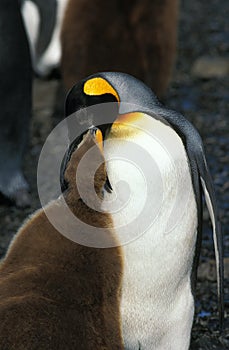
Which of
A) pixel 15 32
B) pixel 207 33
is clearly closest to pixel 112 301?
pixel 15 32

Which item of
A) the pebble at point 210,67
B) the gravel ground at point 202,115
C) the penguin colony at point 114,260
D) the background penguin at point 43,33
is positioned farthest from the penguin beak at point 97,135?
the pebble at point 210,67

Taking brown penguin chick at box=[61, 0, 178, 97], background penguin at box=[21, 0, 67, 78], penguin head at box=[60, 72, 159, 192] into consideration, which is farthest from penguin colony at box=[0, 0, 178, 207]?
penguin head at box=[60, 72, 159, 192]

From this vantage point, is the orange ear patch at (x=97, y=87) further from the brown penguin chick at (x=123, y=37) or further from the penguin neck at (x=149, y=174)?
the brown penguin chick at (x=123, y=37)

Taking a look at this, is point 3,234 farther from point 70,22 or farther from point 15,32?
point 70,22

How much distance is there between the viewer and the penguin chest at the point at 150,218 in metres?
2.26

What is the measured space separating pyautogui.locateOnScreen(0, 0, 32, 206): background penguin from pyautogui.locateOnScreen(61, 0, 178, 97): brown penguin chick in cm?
42

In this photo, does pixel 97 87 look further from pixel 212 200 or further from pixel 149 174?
pixel 212 200

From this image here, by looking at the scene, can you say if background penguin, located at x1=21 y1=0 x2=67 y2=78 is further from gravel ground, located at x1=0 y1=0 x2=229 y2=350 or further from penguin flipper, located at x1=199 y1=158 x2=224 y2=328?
penguin flipper, located at x1=199 y1=158 x2=224 y2=328

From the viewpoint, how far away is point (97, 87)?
2318 millimetres

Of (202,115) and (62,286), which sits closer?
(62,286)

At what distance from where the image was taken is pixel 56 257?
2.11 metres

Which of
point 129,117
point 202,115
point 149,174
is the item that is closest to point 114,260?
point 149,174

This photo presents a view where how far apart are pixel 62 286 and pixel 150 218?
33 centimetres

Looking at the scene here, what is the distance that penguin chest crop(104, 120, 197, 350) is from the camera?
2.26 metres
